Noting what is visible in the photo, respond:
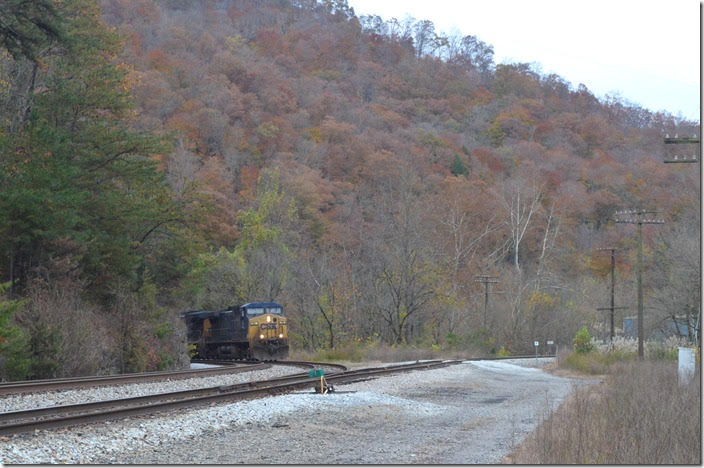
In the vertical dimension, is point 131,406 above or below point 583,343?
above

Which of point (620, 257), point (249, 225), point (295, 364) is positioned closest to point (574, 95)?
point (620, 257)

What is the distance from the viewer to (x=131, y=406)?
14719 mm

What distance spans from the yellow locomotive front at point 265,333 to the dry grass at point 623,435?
91.8 ft

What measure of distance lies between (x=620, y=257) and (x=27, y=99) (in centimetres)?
6710

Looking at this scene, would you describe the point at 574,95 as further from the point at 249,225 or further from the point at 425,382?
the point at 425,382

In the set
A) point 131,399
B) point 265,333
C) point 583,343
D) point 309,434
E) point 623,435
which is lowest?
point 583,343

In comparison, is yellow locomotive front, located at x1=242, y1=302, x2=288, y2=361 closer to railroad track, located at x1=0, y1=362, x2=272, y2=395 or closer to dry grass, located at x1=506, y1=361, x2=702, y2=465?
railroad track, located at x1=0, y1=362, x2=272, y2=395

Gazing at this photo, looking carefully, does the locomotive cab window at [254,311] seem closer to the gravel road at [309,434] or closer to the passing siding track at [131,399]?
the passing siding track at [131,399]

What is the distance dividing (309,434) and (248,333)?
28.6 metres

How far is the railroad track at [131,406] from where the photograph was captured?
1168 centimetres

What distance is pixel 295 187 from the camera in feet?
262

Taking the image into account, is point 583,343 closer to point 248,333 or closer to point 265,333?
point 265,333

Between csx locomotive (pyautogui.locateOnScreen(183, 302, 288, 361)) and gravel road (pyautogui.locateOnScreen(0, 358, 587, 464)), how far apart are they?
70.2 feet

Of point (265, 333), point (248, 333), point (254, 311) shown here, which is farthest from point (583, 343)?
point (248, 333)
